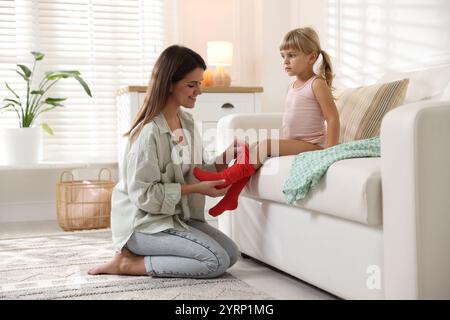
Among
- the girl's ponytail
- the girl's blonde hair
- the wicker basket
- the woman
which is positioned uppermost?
the girl's blonde hair

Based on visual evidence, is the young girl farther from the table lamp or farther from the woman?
the table lamp

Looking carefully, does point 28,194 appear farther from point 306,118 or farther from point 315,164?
point 315,164

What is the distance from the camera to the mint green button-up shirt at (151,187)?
217 centimetres

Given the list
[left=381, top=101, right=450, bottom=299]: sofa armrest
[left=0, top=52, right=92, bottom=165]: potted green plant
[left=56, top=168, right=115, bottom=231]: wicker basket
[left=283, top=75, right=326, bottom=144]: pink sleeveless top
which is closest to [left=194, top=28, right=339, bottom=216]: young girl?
[left=283, top=75, right=326, bottom=144]: pink sleeveless top

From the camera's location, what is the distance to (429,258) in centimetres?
154

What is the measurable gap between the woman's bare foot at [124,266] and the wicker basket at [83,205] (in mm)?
1276

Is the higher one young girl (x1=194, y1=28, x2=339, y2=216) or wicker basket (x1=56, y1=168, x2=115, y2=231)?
young girl (x1=194, y1=28, x2=339, y2=216)

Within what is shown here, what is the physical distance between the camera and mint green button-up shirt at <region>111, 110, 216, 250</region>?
217cm

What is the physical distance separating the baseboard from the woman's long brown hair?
1975 millimetres

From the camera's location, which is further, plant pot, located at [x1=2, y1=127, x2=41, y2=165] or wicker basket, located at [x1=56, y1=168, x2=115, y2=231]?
plant pot, located at [x1=2, y1=127, x2=41, y2=165]

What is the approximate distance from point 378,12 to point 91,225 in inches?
76.9

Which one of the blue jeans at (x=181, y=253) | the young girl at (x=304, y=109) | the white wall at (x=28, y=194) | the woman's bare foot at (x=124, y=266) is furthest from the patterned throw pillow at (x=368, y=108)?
the white wall at (x=28, y=194)
